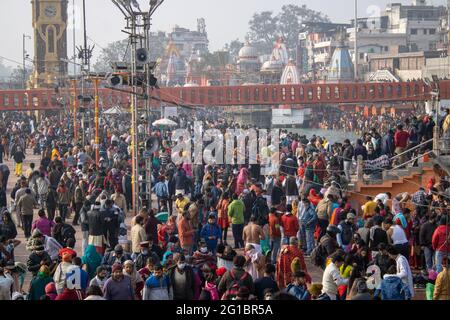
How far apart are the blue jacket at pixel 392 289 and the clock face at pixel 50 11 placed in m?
61.9

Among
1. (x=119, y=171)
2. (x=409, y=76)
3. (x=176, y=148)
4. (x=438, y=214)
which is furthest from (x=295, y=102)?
(x=438, y=214)

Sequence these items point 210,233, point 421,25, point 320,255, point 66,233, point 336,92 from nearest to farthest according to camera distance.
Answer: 1. point 320,255
2. point 66,233
3. point 210,233
4. point 336,92
5. point 421,25

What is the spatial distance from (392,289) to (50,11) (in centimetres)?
6219

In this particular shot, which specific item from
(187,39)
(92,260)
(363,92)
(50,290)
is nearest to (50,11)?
(363,92)

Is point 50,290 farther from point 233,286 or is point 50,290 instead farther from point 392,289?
point 392,289

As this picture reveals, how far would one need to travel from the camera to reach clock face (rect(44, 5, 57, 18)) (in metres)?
71.0

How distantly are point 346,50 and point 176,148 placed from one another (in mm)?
68180

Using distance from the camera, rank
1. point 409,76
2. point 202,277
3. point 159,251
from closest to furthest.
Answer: point 202,277 → point 159,251 → point 409,76

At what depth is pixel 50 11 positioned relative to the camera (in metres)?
71.1

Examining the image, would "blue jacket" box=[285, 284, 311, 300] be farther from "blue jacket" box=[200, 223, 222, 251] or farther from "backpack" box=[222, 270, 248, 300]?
"blue jacket" box=[200, 223, 222, 251]

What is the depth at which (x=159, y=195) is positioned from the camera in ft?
70.7

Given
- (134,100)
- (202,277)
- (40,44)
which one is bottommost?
(202,277)

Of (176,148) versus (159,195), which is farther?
(176,148)

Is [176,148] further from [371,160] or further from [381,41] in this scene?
[381,41]
